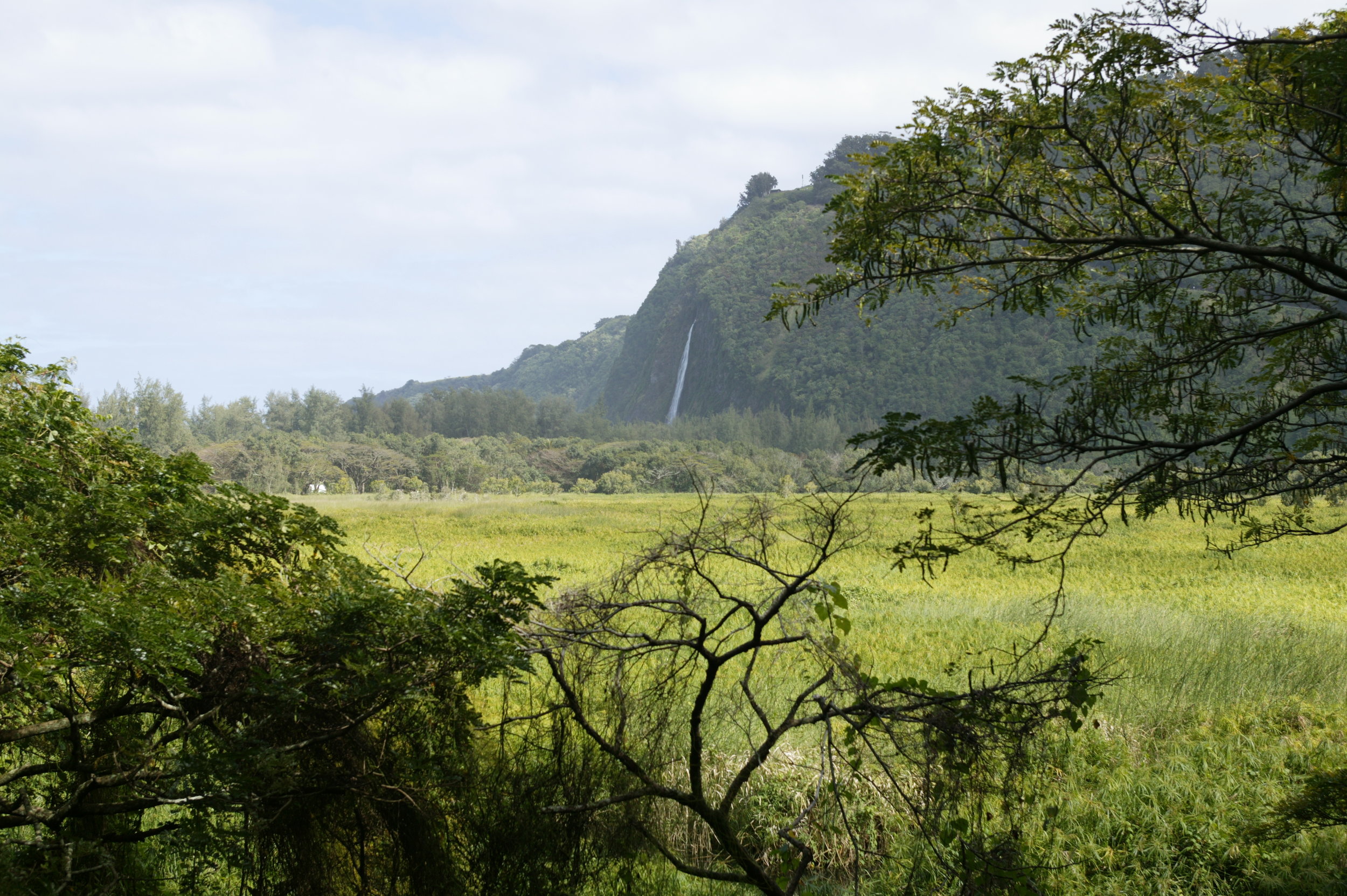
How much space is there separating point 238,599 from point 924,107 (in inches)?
178

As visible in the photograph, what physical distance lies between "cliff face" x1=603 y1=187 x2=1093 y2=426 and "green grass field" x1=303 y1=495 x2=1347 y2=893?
121ft

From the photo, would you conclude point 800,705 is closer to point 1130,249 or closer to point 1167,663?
point 1130,249

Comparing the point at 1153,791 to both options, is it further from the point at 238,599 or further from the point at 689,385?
the point at 689,385

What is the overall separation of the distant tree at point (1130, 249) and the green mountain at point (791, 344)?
46595mm

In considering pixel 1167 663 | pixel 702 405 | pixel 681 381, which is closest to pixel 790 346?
pixel 702 405

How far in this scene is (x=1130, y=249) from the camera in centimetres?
540

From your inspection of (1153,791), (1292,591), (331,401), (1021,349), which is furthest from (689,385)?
(1153,791)

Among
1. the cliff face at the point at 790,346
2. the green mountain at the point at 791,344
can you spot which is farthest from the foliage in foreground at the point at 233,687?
the cliff face at the point at 790,346

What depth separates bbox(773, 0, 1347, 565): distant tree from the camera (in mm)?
4285

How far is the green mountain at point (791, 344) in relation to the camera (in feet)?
248

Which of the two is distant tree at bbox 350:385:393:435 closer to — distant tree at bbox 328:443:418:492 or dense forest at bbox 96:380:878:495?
dense forest at bbox 96:380:878:495

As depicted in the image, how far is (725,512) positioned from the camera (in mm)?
3850

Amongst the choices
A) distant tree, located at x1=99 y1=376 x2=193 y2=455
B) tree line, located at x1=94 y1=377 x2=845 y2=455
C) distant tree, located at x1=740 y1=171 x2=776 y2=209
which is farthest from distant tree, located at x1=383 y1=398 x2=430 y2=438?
distant tree, located at x1=740 y1=171 x2=776 y2=209

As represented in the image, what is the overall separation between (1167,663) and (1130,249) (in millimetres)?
6815
